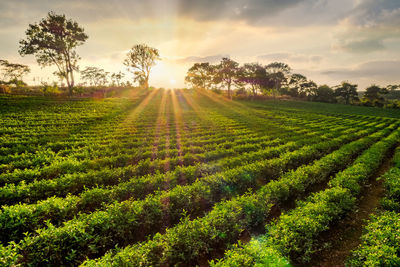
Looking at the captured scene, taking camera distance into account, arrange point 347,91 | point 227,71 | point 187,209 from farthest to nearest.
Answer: point 347,91, point 227,71, point 187,209

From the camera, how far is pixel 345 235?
7.07 metres

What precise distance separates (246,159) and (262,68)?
86.6m

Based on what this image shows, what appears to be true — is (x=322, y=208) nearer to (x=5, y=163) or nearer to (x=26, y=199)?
(x=26, y=199)

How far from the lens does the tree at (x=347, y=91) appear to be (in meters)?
95.6

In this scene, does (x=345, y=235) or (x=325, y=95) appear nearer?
(x=345, y=235)

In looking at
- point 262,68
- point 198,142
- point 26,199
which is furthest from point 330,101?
point 26,199

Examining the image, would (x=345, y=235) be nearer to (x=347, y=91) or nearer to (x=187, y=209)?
(x=187, y=209)

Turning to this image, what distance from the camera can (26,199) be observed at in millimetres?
7598

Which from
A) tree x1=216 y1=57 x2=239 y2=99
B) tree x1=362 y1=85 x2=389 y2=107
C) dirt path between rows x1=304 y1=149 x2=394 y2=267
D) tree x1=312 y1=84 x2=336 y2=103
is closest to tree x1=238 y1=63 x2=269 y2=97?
tree x1=216 y1=57 x2=239 y2=99

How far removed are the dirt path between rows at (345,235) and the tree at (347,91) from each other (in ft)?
377

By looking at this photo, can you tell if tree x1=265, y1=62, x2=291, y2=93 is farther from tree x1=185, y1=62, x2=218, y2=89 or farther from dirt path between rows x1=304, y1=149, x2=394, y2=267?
dirt path between rows x1=304, y1=149, x2=394, y2=267

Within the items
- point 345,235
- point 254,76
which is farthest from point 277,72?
point 345,235

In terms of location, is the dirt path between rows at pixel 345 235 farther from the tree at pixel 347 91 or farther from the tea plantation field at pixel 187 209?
the tree at pixel 347 91

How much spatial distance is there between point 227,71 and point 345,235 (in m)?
77.4
